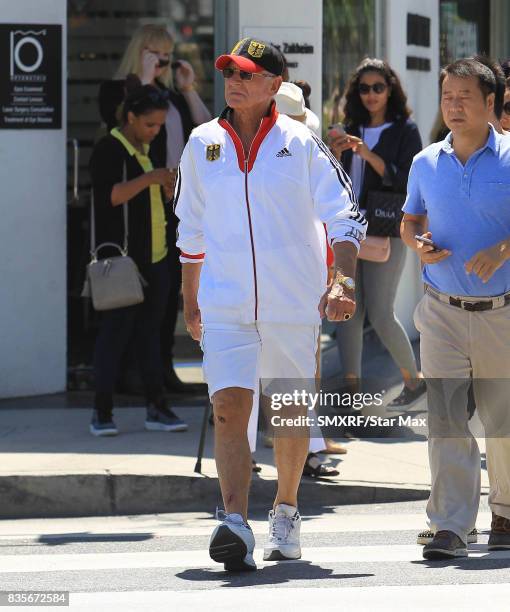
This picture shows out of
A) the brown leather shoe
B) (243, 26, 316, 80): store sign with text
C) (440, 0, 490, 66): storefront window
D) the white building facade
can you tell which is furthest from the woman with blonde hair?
(440, 0, 490, 66): storefront window

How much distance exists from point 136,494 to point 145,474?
11 cm

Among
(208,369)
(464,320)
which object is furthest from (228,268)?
(464,320)

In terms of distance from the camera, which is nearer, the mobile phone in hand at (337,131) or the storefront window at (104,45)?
the mobile phone in hand at (337,131)

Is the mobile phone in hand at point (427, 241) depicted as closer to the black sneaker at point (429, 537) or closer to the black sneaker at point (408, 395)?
the black sneaker at point (429, 537)

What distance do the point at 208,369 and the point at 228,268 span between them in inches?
16.1

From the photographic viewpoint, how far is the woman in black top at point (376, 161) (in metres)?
9.52

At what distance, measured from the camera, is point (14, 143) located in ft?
34.7

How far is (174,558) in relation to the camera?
692cm

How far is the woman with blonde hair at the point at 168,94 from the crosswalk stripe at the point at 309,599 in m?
4.26

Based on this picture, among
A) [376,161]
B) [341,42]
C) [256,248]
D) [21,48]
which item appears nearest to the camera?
[256,248]

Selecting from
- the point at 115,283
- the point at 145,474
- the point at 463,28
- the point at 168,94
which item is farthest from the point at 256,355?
the point at 463,28

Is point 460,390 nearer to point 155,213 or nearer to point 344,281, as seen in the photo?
point 344,281

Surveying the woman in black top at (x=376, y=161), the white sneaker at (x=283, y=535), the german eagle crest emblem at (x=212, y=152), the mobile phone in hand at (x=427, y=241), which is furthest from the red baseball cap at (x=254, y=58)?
the woman in black top at (x=376, y=161)

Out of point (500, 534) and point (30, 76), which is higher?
point (30, 76)
